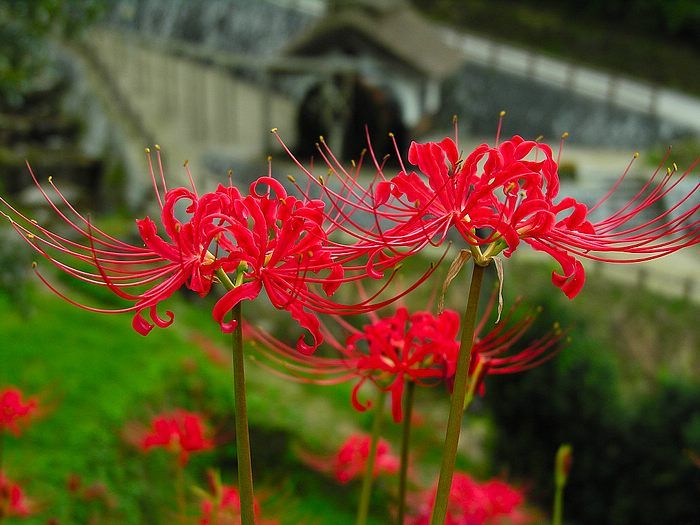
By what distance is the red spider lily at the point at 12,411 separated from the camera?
96.4 inches

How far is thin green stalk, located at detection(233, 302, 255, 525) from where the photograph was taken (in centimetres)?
92

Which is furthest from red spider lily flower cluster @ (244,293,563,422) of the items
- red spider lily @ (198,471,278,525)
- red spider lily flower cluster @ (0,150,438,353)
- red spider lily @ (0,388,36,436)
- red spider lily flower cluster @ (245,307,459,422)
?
red spider lily @ (0,388,36,436)

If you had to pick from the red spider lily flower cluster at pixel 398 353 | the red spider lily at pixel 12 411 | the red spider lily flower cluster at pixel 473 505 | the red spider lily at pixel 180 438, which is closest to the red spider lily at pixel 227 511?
the red spider lily at pixel 180 438

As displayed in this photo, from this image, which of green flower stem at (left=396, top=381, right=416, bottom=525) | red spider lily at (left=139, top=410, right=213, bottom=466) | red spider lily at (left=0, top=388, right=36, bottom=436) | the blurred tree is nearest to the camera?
green flower stem at (left=396, top=381, right=416, bottom=525)

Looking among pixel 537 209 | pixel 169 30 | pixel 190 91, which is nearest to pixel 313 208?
pixel 537 209

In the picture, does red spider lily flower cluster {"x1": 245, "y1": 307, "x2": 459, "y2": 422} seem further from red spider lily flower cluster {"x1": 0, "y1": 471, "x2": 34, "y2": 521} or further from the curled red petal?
red spider lily flower cluster {"x1": 0, "y1": 471, "x2": 34, "y2": 521}

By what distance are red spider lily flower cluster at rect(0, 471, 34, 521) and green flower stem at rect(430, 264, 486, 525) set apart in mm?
1474

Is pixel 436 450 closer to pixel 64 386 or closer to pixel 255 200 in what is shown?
pixel 64 386

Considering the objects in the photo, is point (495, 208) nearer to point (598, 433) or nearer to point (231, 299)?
point (231, 299)

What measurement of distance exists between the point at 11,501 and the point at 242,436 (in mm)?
1693

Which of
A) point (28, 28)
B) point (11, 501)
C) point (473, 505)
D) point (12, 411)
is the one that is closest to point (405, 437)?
point (473, 505)

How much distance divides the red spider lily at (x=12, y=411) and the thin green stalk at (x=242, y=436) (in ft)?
5.66

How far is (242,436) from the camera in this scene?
3.05 ft

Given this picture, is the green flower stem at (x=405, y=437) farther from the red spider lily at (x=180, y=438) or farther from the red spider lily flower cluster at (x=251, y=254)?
the red spider lily at (x=180, y=438)
